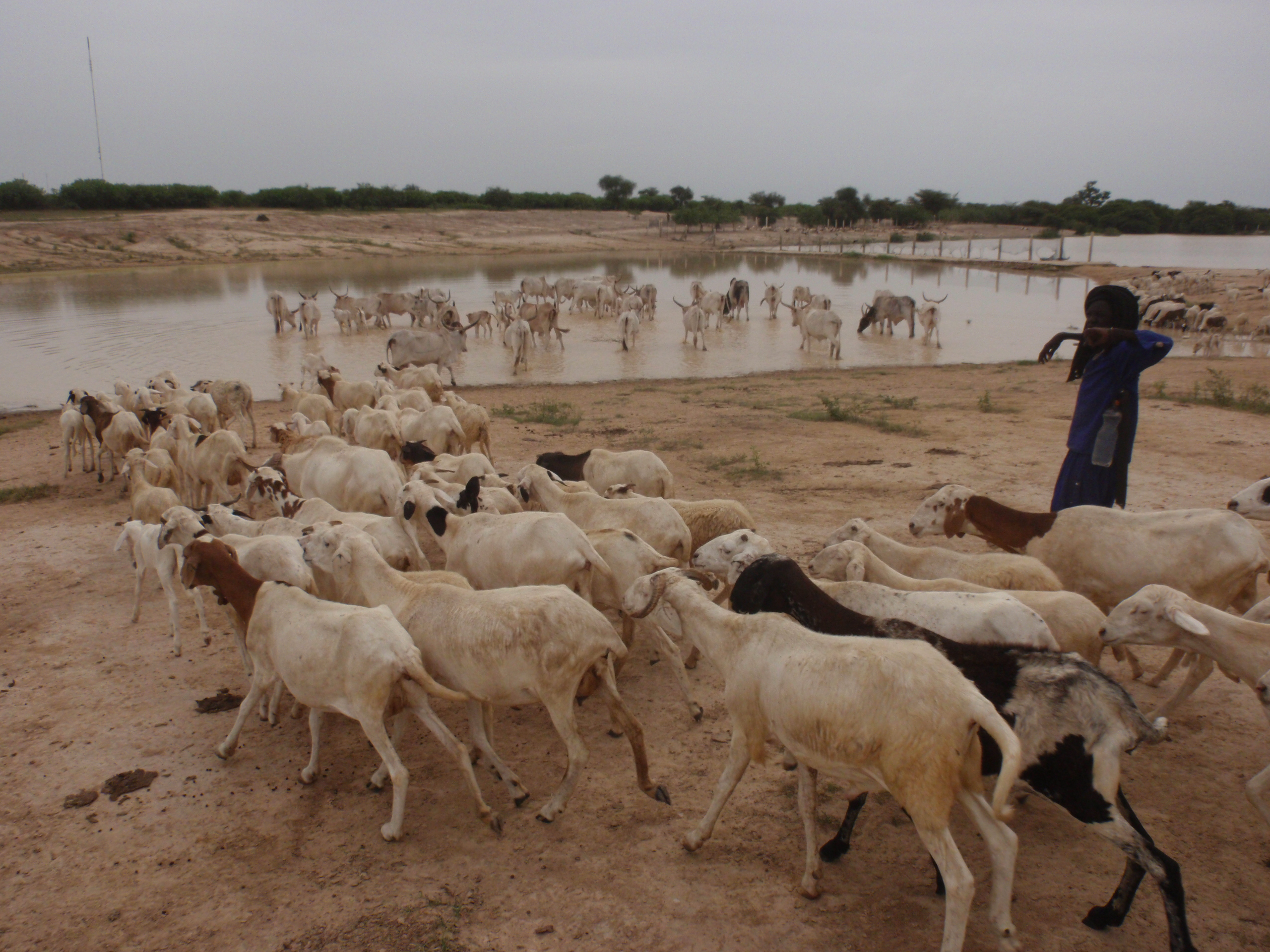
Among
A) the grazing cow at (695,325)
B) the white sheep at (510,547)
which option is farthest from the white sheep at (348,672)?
the grazing cow at (695,325)

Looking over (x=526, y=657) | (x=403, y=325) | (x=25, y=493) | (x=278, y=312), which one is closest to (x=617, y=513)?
(x=526, y=657)

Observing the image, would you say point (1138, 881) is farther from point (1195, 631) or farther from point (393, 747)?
point (393, 747)

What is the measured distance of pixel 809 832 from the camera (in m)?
3.71

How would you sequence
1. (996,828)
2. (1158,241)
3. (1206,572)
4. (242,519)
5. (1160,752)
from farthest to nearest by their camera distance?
(1158,241) → (242,519) → (1206,572) → (1160,752) → (996,828)

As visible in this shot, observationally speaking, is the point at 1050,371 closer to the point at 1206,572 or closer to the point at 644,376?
the point at 644,376

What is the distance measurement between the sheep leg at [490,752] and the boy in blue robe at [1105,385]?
4.75 metres

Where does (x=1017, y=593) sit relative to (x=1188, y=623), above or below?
below

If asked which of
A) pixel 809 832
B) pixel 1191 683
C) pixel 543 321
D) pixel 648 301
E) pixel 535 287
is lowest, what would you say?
pixel 809 832

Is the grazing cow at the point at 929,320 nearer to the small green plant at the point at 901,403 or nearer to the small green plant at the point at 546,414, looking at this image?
the small green plant at the point at 901,403

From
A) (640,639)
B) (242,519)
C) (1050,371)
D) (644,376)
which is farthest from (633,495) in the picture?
(1050,371)

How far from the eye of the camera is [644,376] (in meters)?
19.1

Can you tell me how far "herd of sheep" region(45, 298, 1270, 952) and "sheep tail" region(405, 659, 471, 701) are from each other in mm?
14

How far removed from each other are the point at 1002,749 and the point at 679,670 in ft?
7.87

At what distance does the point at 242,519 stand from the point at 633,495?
332 cm
